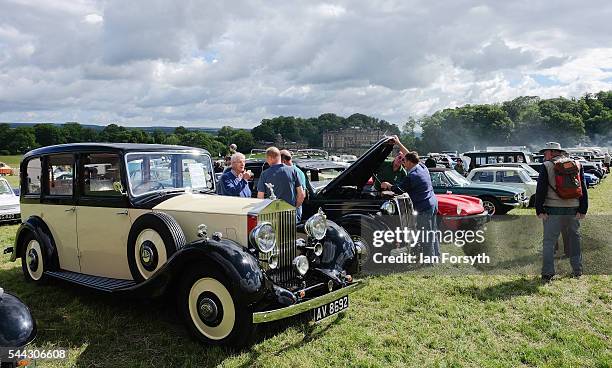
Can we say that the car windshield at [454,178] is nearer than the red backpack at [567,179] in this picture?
No

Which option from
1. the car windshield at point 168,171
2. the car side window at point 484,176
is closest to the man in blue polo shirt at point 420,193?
the car windshield at point 168,171

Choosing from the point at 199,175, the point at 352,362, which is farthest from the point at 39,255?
the point at 352,362

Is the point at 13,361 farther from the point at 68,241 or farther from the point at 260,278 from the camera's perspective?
the point at 68,241

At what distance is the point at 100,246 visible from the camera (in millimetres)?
5559

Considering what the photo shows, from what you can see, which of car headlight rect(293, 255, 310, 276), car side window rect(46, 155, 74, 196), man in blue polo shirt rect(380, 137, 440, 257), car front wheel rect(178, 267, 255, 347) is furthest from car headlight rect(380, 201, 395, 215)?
car side window rect(46, 155, 74, 196)

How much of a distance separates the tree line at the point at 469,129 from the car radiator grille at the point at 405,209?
6201cm

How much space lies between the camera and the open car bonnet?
773 cm

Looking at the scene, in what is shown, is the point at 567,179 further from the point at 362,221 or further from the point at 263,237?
the point at 263,237

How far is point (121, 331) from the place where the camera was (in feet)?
15.6

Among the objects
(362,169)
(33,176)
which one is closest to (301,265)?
(362,169)

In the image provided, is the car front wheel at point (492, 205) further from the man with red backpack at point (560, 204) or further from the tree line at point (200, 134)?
the tree line at point (200, 134)

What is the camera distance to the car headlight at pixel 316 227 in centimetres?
492

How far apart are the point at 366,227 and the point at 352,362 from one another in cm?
316

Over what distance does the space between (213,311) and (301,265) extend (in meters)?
0.97
